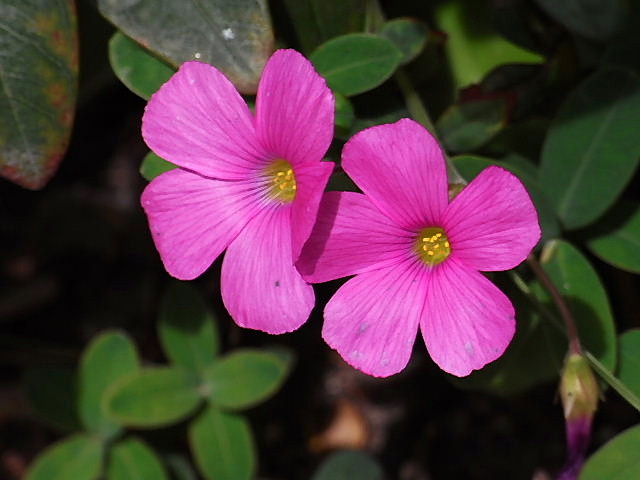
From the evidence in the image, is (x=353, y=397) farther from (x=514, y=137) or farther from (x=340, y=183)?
(x=340, y=183)

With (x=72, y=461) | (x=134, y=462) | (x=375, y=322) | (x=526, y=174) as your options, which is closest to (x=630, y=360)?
(x=526, y=174)

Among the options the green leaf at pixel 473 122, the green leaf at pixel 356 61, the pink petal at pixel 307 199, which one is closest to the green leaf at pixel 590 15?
the green leaf at pixel 473 122

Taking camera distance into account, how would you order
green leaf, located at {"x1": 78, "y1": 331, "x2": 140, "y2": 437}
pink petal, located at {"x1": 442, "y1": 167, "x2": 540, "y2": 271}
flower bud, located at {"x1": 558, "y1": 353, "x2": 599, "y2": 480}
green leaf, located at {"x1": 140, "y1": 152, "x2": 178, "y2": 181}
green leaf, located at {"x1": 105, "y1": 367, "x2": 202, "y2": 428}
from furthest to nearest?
green leaf, located at {"x1": 78, "y1": 331, "x2": 140, "y2": 437} < green leaf, located at {"x1": 105, "y1": 367, "x2": 202, "y2": 428} < green leaf, located at {"x1": 140, "y1": 152, "x2": 178, "y2": 181} < flower bud, located at {"x1": 558, "y1": 353, "x2": 599, "y2": 480} < pink petal, located at {"x1": 442, "y1": 167, "x2": 540, "y2": 271}

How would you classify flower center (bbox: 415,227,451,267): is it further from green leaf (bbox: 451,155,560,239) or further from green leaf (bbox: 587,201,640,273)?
green leaf (bbox: 587,201,640,273)

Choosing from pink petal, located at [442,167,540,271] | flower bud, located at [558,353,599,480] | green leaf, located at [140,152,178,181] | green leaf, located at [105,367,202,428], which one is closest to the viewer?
pink petal, located at [442,167,540,271]

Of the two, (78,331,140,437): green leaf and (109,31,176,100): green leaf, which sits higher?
(109,31,176,100): green leaf

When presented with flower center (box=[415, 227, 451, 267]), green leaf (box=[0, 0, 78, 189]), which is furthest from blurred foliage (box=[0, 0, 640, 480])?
flower center (box=[415, 227, 451, 267])

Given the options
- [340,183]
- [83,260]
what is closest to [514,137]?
[340,183]

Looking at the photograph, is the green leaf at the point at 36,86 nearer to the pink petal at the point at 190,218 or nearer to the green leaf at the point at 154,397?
the pink petal at the point at 190,218
